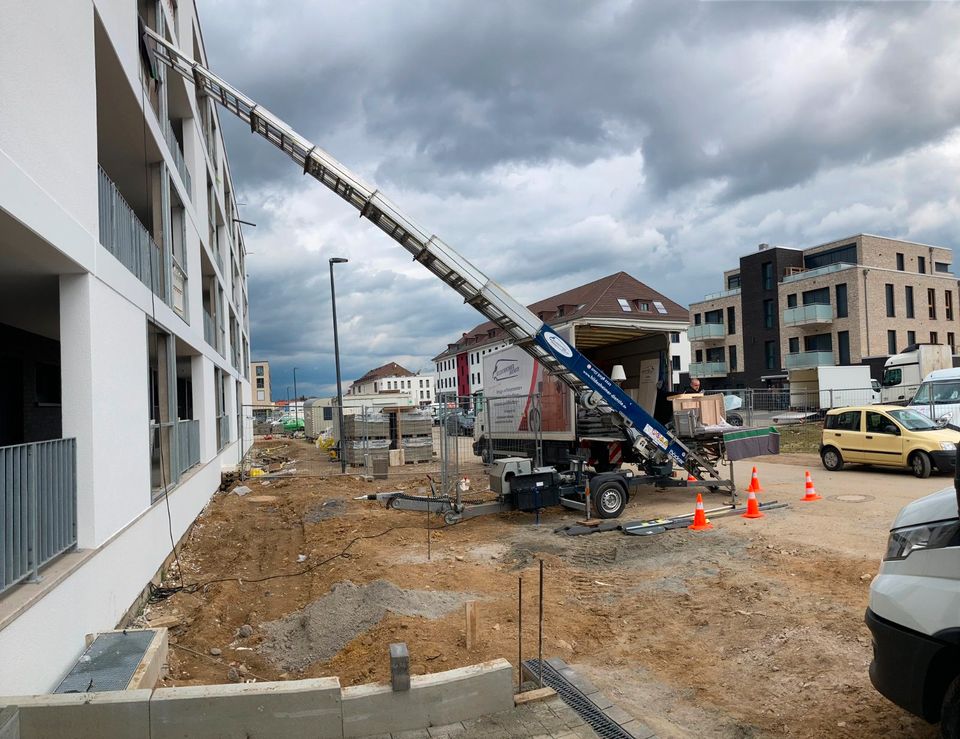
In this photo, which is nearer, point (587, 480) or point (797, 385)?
point (587, 480)

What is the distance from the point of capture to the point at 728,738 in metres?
4.09

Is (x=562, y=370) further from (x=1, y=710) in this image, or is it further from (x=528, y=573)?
(x=1, y=710)

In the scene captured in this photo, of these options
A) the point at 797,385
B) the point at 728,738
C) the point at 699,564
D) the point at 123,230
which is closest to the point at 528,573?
the point at 699,564

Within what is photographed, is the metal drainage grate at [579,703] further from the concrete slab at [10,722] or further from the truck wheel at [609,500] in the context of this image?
the truck wheel at [609,500]

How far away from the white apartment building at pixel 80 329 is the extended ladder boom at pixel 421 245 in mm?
1107

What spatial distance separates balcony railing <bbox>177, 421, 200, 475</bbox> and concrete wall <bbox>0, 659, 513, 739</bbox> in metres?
7.54

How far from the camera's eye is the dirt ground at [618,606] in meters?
4.67

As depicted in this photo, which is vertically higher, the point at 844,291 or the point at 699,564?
the point at 844,291

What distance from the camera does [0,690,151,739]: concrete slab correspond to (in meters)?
3.72

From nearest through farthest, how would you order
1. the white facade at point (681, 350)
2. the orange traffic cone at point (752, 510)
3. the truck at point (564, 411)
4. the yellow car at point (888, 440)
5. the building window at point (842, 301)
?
the orange traffic cone at point (752, 510), the truck at point (564, 411), the yellow car at point (888, 440), the building window at point (842, 301), the white facade at point (681, 350)

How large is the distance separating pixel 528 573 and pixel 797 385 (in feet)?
139

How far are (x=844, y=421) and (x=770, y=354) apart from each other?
3462cm

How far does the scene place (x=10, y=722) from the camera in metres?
3.54

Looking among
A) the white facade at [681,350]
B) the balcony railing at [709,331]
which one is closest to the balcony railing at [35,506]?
the balcony railing at [709,331]
